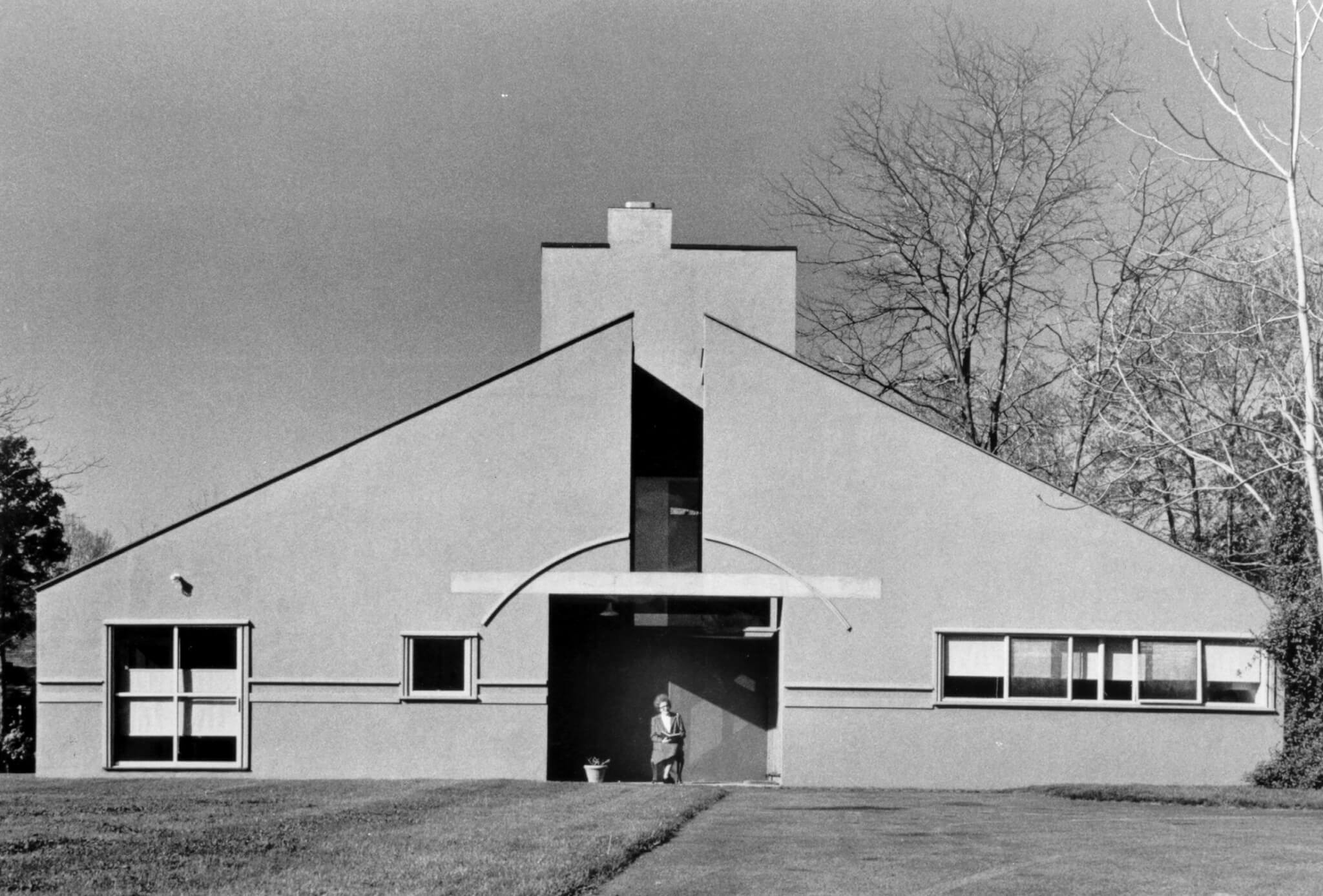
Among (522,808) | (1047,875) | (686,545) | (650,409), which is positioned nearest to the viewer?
(1047,875)

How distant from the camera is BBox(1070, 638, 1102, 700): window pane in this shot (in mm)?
22547

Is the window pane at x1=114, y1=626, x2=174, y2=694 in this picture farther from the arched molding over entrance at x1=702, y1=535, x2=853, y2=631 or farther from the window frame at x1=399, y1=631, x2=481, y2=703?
the arched molding over entrance at x1=702, y1=535, x2=853, y2=631

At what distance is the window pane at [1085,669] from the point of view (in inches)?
888

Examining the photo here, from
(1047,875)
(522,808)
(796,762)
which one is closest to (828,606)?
(796,762)

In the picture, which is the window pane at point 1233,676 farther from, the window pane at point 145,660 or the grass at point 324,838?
the window pane at point 145,660

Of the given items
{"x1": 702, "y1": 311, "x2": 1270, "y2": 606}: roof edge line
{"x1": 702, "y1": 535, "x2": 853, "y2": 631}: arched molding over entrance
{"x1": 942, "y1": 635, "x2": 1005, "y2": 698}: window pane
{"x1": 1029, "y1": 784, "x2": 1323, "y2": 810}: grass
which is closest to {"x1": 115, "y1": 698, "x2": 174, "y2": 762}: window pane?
{"x1": 702, "y1": 535, "x2": 853, "y2": 631}: arched molding over entrance

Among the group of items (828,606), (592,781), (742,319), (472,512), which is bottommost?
(592,781)

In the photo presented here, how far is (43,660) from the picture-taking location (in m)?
22.5

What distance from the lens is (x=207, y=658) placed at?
22.7m

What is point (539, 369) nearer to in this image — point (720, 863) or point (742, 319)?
point (742, 319)

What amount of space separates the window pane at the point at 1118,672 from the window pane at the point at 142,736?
14.3 meters

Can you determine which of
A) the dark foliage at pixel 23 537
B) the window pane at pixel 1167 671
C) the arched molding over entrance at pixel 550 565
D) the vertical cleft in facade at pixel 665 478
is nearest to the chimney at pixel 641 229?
the vertical cleft in facade at pixel 665 478

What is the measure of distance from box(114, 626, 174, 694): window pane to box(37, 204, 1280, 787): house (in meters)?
0.04

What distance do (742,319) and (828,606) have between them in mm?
8527
